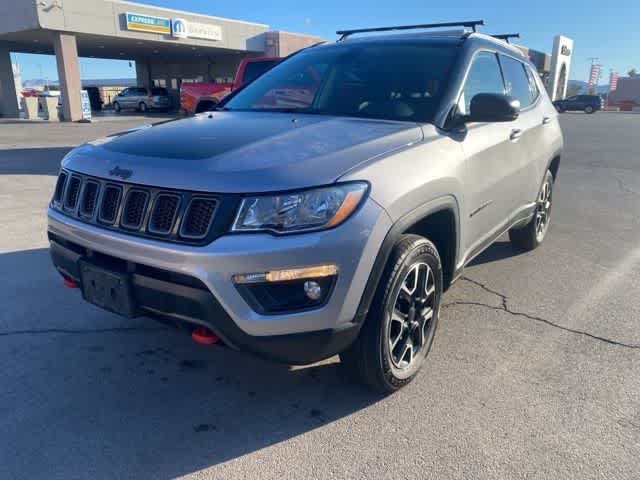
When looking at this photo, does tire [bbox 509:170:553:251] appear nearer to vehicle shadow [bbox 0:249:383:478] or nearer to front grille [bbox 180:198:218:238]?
vehicle shadow [bbox 0:249:383:478]

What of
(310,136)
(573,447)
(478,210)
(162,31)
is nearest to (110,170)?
(310,136)

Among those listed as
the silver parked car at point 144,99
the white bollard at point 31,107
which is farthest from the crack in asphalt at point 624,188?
the silver parked car at point 144,99

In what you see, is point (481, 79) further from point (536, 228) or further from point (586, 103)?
point (586, 103)

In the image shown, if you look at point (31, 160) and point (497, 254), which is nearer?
point (497, 254)

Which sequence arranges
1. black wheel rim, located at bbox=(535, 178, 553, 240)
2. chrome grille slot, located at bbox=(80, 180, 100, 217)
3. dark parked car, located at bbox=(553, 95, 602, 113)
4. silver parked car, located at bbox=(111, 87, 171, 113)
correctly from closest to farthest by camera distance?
chrome grille slot, located at bbox=(80, 180, 100, 217) < black wheel rim, located at bbox=(535, 178, 553, 240) < silver parked car, located at bbox=(111, 87, 171, 113) < dark parked car, located at bbox=(553, 95, 602, 113)

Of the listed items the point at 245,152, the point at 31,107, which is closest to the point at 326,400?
the point at 245,152

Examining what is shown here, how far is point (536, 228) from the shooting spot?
5.11m

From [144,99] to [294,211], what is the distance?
3693cm

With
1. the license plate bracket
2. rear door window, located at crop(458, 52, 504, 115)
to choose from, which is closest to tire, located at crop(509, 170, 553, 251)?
rear door window, located at crop(458, 52, 504, 115)

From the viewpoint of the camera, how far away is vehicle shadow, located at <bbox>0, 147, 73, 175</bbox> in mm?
9539

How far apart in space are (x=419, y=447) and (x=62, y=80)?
27.5m

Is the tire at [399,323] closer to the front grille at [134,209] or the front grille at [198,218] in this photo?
the front grille at [198,218]

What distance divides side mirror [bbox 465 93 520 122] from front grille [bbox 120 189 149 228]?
75.2 inches

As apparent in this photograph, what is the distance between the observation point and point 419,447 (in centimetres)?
238
